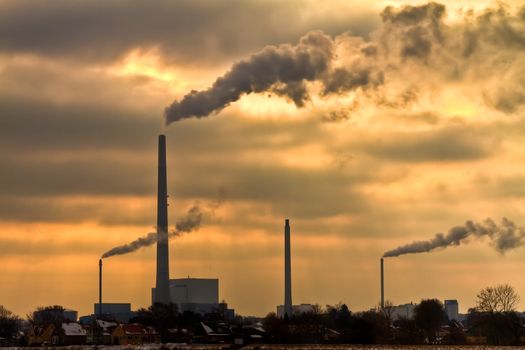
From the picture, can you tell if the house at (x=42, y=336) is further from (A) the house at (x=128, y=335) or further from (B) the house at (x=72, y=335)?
(A) the house at (x=128, y=335)

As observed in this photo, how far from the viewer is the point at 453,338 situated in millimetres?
192375

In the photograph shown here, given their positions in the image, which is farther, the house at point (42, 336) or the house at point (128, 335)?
the house at point (42, 336)

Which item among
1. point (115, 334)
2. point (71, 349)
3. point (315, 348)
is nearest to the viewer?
point (315, 348)

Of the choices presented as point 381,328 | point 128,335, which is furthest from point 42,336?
point 381,328

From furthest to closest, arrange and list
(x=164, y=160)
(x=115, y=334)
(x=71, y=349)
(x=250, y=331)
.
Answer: (x=164, y=160), (x=115, y=334), (x=250, y=331), (x=71, y=349)

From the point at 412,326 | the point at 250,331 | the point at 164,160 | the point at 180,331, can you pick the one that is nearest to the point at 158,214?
the point at 164,160

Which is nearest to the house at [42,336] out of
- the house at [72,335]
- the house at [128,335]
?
the house at [72,335]

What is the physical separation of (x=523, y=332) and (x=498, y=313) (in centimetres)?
867

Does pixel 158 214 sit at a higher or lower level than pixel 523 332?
higher

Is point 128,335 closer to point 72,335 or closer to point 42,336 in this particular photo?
point 72,335

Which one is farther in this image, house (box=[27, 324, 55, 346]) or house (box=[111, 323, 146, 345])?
house (box=[27, 324, 55, 346])

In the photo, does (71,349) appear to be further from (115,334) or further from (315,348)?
(315,348)

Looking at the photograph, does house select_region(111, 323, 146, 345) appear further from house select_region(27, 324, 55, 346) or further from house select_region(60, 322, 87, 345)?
house select_region(27, 324, 55, 346)

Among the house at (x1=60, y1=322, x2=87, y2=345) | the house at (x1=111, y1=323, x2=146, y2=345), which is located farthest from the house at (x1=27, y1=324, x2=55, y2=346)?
the house at (x1=111, y1=323, x2=146, y2=345)
